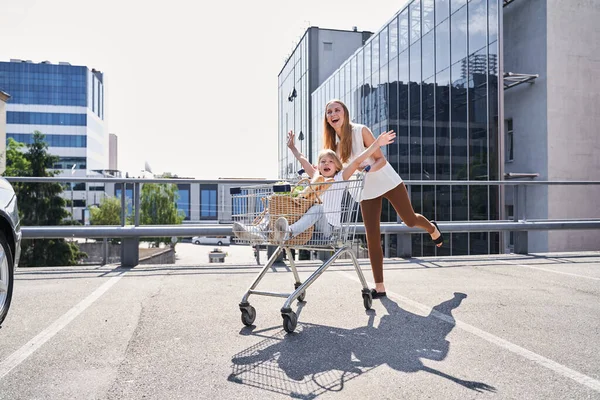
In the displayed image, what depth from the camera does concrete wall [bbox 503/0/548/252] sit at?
20.3m

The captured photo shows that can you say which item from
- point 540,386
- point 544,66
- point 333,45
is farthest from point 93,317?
point 333,45

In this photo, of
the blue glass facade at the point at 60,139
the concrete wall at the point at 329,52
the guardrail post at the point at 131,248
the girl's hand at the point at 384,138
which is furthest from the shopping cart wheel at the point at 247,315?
the blue glass facade at the point at 60,139

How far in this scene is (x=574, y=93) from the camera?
2061 centimetres

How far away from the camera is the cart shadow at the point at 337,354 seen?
113 inches

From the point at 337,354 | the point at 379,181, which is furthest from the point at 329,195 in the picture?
the point at 337,354

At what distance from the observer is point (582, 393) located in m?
2.62

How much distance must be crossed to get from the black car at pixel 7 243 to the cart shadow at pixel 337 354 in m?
1.78

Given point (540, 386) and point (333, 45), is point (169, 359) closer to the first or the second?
point (540, 386)

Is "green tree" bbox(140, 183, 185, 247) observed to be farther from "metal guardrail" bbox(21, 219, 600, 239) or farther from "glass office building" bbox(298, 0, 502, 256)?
"metal guardrail" bbox(21, 219, 600, 239)

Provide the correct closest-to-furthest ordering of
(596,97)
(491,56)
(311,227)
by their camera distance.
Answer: (311,227) → (491,56) → (596,97)

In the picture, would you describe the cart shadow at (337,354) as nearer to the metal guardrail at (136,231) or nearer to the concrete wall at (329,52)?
the metal guardrail at (136,231)

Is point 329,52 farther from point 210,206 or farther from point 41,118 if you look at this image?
point 41,118

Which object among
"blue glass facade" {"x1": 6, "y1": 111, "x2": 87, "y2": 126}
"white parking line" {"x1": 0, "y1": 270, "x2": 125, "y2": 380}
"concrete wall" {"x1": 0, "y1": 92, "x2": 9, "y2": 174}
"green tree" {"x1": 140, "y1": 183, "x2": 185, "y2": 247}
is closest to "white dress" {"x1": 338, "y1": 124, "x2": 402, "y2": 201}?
"white parking line" {"x1": 0, "y1": 270, "x2": 125, "y2": 380}

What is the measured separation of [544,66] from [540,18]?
1.89 meters
